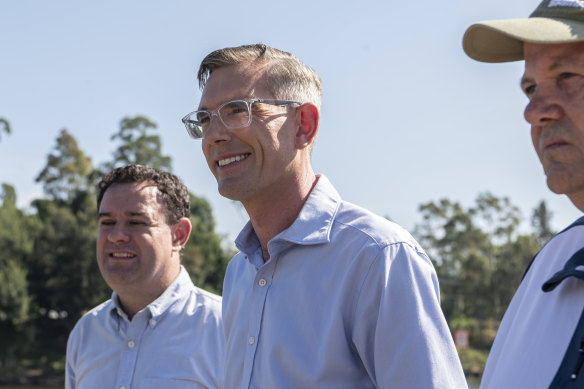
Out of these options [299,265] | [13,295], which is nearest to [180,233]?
[299,265]

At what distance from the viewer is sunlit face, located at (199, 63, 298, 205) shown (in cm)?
301

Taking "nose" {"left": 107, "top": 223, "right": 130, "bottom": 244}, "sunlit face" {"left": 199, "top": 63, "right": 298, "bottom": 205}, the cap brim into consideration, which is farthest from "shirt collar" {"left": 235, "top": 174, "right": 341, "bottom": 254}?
"nose" {"left": 107, "top": 223, "right": 130, "bottom": 244}

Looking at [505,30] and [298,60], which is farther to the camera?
[298,60]

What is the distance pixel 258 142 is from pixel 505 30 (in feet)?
4.31

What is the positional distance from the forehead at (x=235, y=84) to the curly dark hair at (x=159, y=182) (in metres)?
1.77

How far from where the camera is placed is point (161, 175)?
15.9 ft

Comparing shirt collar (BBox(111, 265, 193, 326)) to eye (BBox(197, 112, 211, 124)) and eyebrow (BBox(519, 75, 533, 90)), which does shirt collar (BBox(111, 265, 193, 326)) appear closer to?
eye (BBox(197, 112, 211, 124))

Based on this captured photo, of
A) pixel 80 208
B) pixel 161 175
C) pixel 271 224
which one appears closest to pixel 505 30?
pixel 271 224

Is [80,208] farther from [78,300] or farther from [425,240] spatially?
[425,240]

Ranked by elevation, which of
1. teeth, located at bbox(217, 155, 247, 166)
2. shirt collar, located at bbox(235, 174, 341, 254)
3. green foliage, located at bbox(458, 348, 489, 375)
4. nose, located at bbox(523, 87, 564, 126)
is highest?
nose, located at bbox(523, 87, 564, 126)

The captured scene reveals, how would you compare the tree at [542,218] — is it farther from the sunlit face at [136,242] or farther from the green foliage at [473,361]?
the sunlit face at [136,242]

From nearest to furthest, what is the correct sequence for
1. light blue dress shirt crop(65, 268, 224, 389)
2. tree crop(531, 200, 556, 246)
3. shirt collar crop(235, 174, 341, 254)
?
shirt collar crop(235, 174, 341, 254), light blue dress shirt crop(65, 268, 224, 389), tree crop(531, 200, 556, 246)

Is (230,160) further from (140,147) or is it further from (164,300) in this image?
(140,147)

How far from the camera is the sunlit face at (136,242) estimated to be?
14.9 feet
